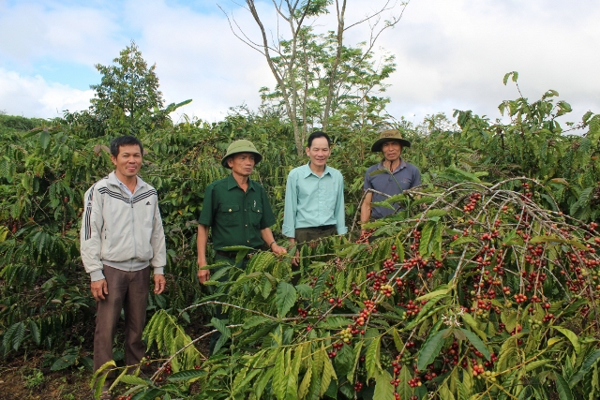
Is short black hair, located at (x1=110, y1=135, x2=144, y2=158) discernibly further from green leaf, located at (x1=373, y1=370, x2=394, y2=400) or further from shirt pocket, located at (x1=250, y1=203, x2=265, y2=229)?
green leaf, located at (x1=373, y1=370, x2=394, y2=400)

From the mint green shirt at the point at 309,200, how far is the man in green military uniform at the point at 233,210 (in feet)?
0.84

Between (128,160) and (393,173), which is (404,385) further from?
(393,173)

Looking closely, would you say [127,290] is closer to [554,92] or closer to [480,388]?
[480,388]

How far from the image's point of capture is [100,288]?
2.69m

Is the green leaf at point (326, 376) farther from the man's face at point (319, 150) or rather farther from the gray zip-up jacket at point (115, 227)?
the man's face at point (319, 150)

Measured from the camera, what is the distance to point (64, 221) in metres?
3.41

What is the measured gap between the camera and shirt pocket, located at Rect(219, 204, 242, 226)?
10.3ft

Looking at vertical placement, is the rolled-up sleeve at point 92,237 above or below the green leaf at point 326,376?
above

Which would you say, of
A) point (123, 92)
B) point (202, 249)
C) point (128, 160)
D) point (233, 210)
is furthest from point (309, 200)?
point (123, 92)

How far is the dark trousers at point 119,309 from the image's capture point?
278 centimetres

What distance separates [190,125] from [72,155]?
7.76 ft

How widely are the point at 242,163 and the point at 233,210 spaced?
320mm

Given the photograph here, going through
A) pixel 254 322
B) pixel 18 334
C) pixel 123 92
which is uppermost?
pixel 123 92

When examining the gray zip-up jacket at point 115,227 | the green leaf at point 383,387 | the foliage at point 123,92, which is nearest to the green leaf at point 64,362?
the gray zip-up jacket at point 115,227
